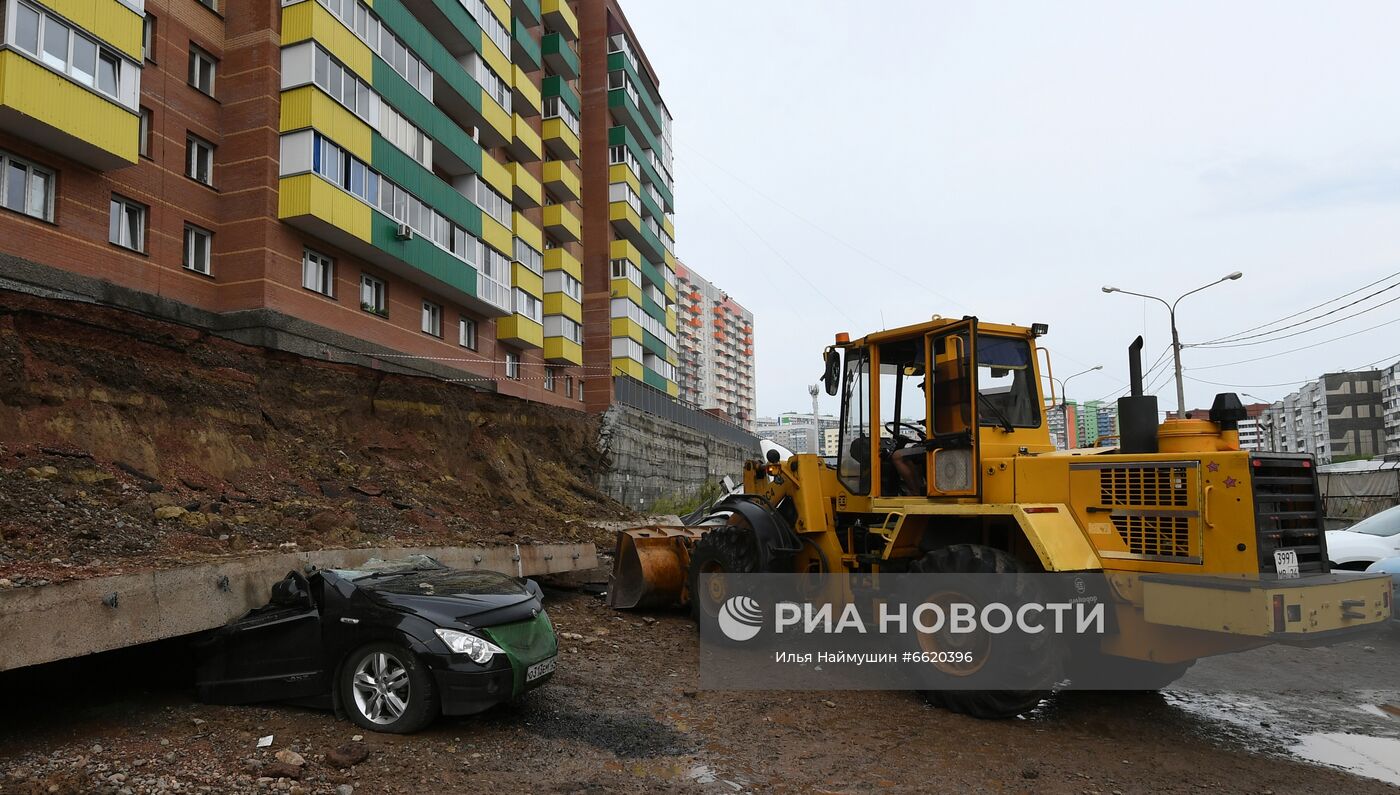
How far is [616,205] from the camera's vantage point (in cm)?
4647

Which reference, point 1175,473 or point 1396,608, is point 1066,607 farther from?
point 1396,608

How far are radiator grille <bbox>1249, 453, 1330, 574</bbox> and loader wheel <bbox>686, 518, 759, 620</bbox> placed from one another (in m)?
4.27

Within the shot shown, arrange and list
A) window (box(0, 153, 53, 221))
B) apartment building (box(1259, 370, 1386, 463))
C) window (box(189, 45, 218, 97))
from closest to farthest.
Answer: window (box(0, 153, 53, 221))
window (box(189, 45, 218, 97))
apartment building (box(1259, 370, 1386, 463))

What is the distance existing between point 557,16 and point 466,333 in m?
20.1

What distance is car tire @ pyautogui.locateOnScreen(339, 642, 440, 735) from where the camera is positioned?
17.7 feet

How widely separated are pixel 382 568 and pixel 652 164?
49.9 metres

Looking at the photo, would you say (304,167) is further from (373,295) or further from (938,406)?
(938,406)

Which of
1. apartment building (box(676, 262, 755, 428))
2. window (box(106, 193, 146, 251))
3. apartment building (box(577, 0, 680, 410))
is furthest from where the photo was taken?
apartment building (box(676, 262, 755, 428))

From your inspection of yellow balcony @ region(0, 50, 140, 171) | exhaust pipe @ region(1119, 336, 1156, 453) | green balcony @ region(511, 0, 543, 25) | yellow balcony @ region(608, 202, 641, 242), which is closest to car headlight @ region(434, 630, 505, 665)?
exhaust pipe @ region(1119, 336, 1156, 453)

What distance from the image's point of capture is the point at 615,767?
5082 mm

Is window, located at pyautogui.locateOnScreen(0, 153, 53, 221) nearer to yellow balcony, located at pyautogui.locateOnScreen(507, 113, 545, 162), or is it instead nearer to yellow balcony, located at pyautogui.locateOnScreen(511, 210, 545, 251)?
yellow balcony, located at pyautogui.locateOnScreen(511, 210, 545, 251)

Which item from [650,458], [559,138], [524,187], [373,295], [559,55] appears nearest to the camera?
[373,295]

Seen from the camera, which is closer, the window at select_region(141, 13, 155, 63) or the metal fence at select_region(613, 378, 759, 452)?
the window at select_region(141, 13, 155, 63)

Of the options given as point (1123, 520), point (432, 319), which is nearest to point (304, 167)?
point (432, 319)
